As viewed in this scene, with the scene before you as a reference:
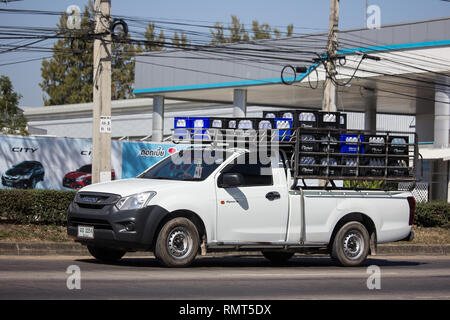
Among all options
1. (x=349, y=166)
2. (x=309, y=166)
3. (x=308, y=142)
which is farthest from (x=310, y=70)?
(x=309, y=166)

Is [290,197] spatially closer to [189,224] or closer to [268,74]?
[189,224]

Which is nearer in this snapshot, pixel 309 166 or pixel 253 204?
pixel 253 204

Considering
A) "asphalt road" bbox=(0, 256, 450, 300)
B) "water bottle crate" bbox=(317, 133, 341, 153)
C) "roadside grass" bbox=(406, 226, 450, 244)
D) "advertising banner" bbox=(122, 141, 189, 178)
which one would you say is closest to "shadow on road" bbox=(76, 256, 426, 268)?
"asphalt road" bbox=(0, 256, 450, 300)

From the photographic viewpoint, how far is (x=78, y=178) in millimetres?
25281

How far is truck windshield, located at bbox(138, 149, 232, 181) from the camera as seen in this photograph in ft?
39.8

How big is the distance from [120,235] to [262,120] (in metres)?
4.03

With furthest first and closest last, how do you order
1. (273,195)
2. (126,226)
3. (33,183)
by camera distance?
(33,183) < (273,195) < (126,226)

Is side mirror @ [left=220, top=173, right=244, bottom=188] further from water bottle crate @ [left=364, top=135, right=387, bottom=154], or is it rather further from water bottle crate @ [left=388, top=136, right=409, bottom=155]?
water bottle crate @ [left=388, top=136, right=409, bottom=155]

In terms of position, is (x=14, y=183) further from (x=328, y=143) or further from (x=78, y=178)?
(x=328, y=143)

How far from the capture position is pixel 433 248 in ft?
63.5

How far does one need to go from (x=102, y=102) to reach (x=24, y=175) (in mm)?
7113

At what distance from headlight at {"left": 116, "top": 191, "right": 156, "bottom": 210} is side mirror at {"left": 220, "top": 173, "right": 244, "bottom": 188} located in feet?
4.34

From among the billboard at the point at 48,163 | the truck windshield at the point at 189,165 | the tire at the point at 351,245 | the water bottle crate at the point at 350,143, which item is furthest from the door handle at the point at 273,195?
the billboard at the point at 48,163

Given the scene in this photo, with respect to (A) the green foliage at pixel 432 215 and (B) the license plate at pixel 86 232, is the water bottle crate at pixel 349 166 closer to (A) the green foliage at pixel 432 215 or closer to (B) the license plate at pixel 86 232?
(B) the license plate at pixel 86 232
